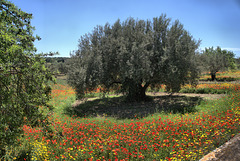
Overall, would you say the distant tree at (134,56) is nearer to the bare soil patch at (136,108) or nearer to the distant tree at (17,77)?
the bare soil patch at (136,108)

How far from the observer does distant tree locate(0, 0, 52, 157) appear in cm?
405

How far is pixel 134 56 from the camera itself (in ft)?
40.7

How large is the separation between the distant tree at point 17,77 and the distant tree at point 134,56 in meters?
7.32

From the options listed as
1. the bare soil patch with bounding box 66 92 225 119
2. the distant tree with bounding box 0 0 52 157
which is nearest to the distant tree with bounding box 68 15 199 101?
the bare soil patch with bounding box 66 92 225 119

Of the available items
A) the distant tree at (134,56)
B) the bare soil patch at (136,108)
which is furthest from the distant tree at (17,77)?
the distant tree at (134,56)

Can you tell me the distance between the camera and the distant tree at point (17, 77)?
4047mm

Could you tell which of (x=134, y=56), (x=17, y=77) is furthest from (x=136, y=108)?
(x=17, y=77)

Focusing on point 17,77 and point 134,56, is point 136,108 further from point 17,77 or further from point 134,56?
point 17,77

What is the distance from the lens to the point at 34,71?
458cm

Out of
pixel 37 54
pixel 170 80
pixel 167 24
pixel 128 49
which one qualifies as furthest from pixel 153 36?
pixel 37 54

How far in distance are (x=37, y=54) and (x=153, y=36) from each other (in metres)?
10.7

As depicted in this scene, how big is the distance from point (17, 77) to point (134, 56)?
29.2 ft

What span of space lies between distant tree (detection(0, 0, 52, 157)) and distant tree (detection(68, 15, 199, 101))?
732 cm

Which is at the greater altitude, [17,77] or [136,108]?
[17,77]
